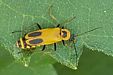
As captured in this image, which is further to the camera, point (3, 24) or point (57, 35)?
point (57, 35)

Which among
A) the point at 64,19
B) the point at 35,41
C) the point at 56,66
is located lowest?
the point at 56,66

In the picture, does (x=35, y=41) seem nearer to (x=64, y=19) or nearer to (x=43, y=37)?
(x=43, y=37)

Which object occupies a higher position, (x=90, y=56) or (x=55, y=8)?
(x=55, y=8)

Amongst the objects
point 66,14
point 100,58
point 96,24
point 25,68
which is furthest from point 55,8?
point 100,58

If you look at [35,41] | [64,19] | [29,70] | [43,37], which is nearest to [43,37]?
[43,37]

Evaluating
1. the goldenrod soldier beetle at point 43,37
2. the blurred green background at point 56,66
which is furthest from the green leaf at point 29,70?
the goldenrod soldier beetle at point 43,37

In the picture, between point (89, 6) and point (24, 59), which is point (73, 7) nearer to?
point (89, 6)

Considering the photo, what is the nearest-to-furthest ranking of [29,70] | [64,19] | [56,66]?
[64,19], [29,70], [56,66]

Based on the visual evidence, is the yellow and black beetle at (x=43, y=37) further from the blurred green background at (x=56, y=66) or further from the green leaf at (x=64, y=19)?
the blurred green background at (x=56, y=66)
